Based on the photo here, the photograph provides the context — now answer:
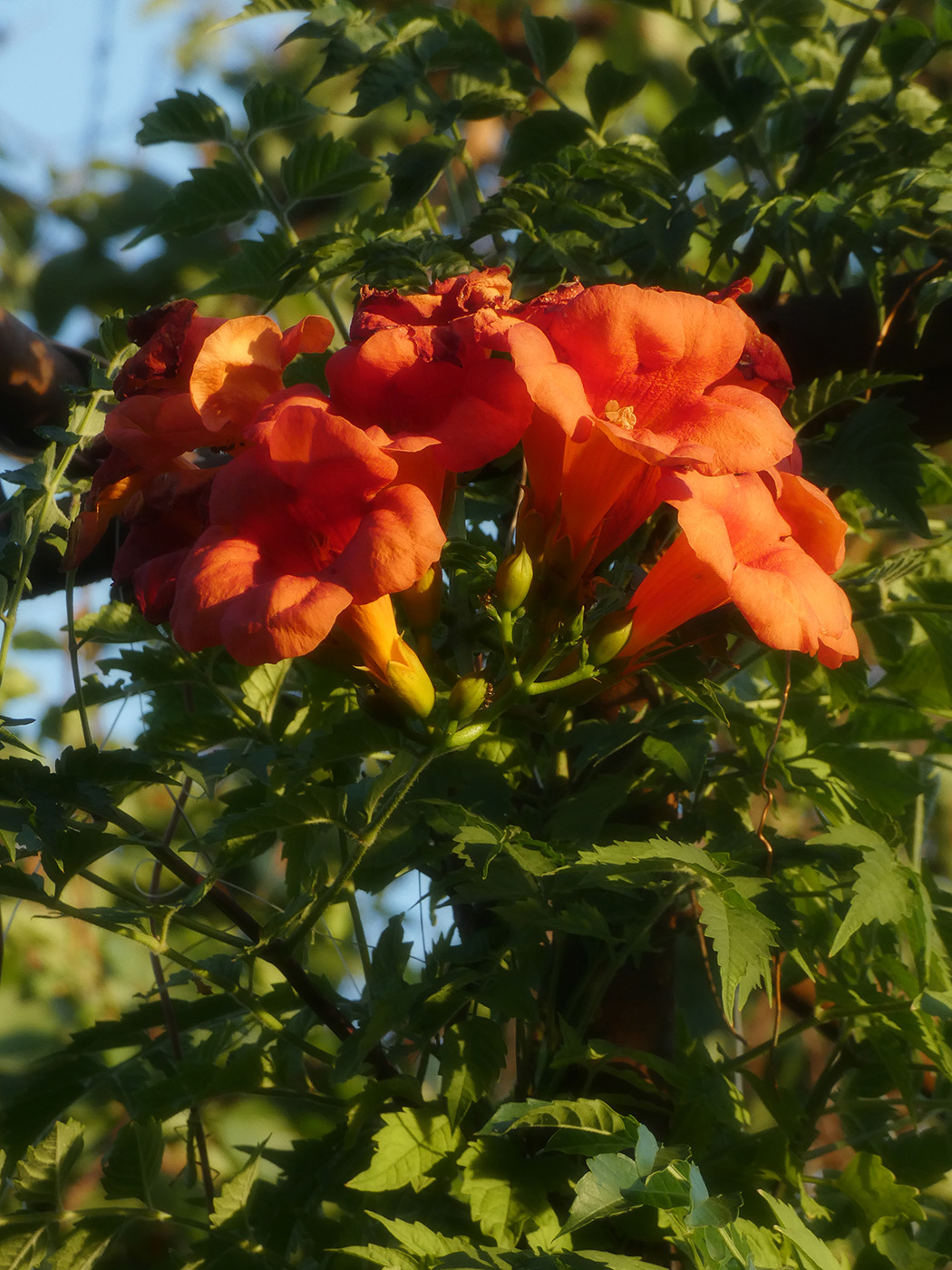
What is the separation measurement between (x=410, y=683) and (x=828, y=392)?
0.65 meters

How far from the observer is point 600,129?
1.69 metres

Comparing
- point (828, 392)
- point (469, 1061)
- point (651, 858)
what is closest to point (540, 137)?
point (828, 392)

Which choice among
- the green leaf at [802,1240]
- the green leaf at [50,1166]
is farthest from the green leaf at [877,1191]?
the green leaf at [50,1166]

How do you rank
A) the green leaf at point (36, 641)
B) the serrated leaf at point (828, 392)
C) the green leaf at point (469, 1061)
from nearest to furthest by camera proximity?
the green leaf at point (469, 1061) → the serrated leaf at point (828, 392) → the green leaf at point (36, 641)

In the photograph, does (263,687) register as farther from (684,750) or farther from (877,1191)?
(877,1191)

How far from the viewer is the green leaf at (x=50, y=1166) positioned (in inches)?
47.2

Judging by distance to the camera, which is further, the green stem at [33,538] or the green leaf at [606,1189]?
the green stem at [33,538]

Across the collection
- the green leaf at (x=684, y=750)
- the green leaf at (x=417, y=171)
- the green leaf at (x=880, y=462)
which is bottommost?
the green leaf at (x=684, y=750)

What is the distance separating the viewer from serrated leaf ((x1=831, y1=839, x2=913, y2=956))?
1061mm

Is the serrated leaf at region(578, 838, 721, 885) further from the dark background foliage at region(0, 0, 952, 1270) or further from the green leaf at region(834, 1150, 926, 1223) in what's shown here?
the green leaf at region(834, 1150, 926, 1223)

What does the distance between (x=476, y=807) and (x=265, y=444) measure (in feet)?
1.43

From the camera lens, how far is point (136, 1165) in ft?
4.13

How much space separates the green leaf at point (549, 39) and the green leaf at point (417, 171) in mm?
285

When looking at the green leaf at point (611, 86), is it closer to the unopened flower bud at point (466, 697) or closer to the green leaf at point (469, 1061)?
the unopened flower bud at point (466, 697)
